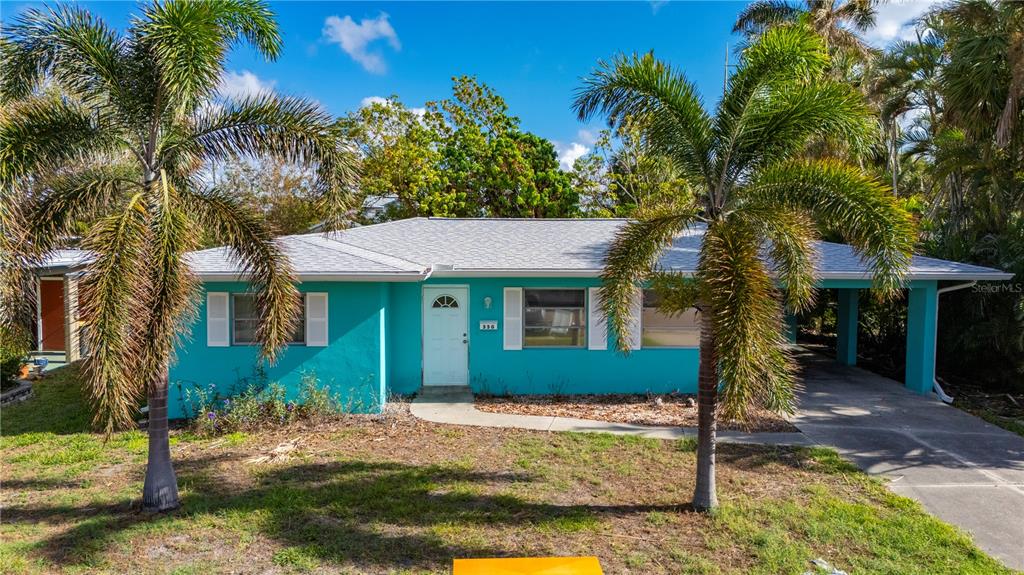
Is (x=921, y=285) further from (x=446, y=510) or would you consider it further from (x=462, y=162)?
(x=462, y=162)

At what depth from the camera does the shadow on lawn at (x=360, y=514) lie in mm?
5188

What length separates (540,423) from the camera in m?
9.34

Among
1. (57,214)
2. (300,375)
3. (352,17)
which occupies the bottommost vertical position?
(300,375)

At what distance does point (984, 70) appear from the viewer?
11477mm

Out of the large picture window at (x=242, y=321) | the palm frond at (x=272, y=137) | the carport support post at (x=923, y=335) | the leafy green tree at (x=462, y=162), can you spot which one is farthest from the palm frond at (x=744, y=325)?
the leafy green tree at (x=462, y=162)

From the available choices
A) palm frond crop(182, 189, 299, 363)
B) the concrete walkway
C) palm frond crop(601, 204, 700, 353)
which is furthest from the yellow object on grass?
the concrete walkway

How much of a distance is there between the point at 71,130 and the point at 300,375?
5.30m

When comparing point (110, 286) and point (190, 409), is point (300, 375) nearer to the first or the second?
point (190, 409)

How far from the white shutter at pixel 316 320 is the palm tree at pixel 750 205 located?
5674 millimetres

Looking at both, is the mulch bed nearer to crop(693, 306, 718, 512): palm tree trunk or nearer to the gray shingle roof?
the gray shingle roof

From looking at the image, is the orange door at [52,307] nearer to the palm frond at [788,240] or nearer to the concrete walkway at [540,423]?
the concrete walkway at [540,423]

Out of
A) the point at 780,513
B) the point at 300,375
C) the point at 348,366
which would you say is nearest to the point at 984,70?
the point at 780,513

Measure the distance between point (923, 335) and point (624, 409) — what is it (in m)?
6.39

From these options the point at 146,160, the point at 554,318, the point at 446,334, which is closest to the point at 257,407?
the point at 446,334
